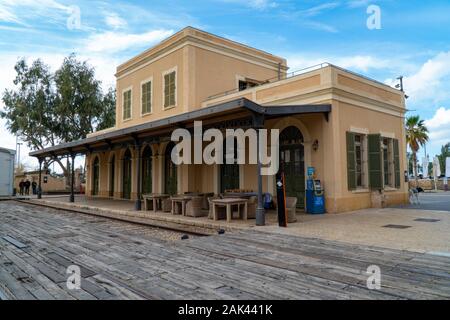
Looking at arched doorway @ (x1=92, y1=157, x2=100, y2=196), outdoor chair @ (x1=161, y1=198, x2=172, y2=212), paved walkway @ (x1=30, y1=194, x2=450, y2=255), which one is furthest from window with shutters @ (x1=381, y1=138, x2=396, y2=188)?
arched doorway @ (x1=92, y1=157, x2=100, y2=196)

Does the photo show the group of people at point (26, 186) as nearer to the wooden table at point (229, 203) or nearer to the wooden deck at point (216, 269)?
the wooden deck at point (216, 269)

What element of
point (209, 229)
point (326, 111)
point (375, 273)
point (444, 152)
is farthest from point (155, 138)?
point (444, 152)

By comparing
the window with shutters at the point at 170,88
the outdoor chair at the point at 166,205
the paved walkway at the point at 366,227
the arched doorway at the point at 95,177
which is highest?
the window with shutters at the point at 170,88

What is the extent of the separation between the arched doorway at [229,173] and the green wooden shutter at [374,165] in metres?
4.38

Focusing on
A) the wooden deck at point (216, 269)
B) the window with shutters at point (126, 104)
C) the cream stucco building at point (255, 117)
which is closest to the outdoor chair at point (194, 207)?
the cream stucco building at point (255, 117)

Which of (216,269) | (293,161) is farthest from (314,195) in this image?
(216,269)

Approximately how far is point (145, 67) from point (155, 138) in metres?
5.47

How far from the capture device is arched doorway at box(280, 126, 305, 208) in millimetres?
9922

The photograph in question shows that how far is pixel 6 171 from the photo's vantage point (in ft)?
70.0

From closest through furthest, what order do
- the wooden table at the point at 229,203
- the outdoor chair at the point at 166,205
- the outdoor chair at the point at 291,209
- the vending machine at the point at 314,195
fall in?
the outdoor chair at the point at 291,209 < the wooden table at the point at 229,203 < the vending machine at the point at 314,195 < the outdoor chair at the point at 166,205

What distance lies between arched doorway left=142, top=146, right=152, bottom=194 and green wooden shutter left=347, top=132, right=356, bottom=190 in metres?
9.09

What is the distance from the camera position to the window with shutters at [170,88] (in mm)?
13391

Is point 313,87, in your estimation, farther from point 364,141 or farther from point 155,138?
point 155,138

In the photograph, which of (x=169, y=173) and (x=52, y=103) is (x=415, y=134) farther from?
(x=52, y=103)
